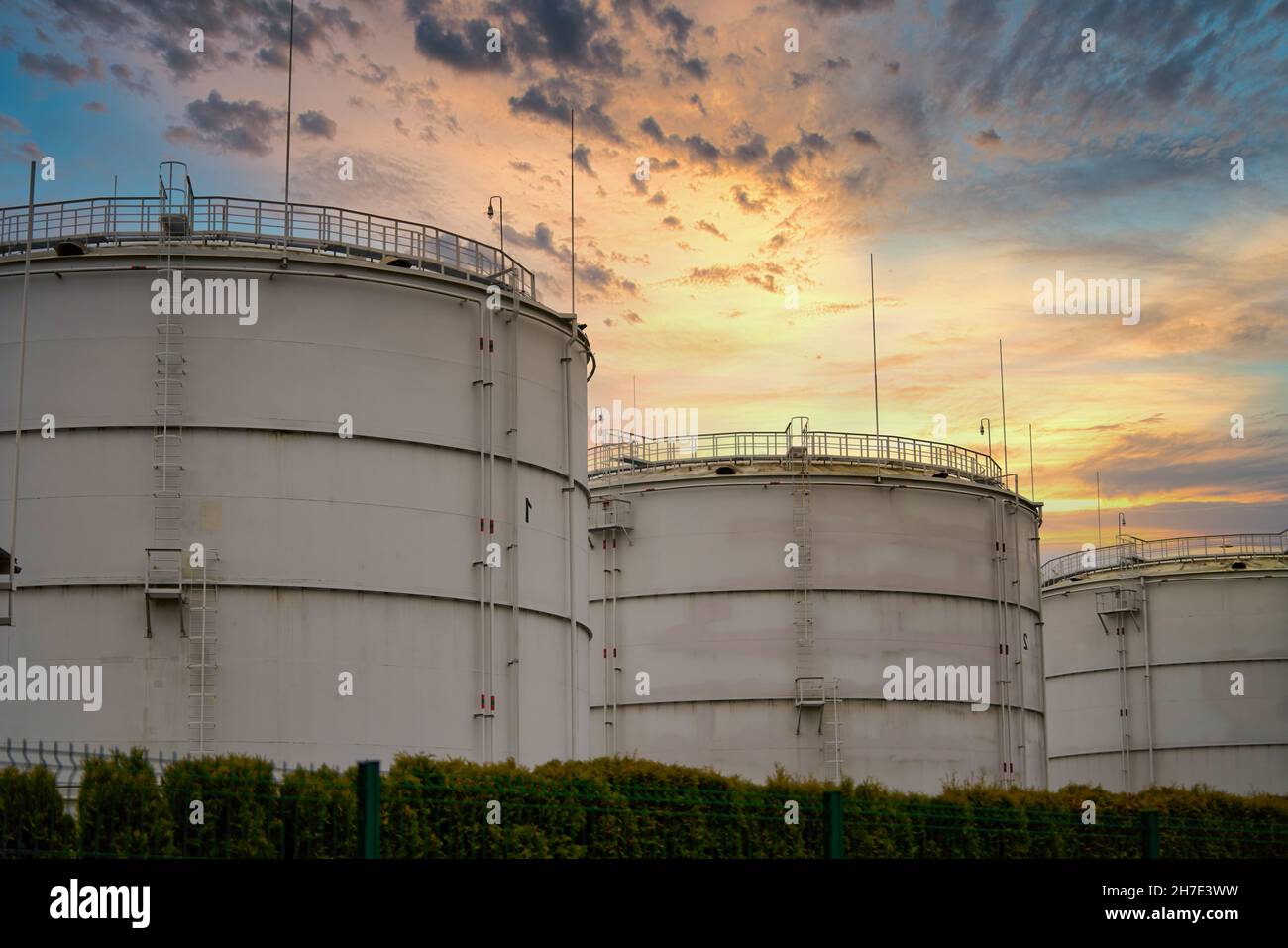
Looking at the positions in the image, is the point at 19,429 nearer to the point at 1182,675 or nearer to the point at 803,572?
the point at 803,572

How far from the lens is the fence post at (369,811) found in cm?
1342

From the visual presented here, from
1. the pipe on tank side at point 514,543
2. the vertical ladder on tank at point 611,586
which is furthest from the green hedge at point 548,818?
the vertical ladder on tank at point 611,586

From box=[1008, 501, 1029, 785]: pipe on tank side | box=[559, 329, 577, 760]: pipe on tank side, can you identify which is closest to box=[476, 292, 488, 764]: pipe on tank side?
box=[559, 329, 577, 760]: pipe on tank side

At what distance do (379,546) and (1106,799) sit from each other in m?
11.6

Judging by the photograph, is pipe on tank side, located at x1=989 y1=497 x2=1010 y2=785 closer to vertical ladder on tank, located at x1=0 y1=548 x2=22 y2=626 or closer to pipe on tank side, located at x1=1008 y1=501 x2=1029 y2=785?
pipe on tank side, located at x1=1008 y1=501 x2=1029 y2=785

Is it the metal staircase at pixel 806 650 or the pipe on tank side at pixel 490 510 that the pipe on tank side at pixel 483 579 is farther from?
the metal staircase at pixel 806 650

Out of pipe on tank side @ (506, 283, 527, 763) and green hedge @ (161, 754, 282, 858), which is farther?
pipe on tank side @ (506, 283, 527, 763)

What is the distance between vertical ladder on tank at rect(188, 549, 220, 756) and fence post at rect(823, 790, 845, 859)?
10161 mm

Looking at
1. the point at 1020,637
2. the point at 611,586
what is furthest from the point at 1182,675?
the point at 611,586

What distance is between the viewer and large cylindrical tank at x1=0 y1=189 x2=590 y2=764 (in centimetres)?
2295

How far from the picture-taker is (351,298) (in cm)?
2506

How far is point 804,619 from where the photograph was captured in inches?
1435
